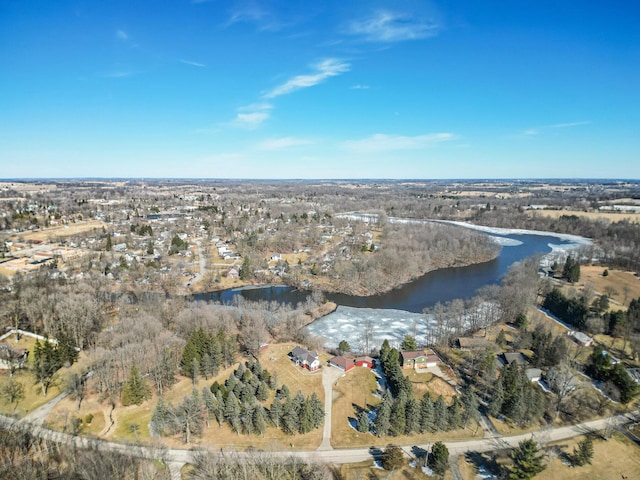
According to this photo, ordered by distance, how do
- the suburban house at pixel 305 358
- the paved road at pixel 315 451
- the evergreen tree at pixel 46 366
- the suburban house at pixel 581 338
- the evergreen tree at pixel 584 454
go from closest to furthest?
the evergreen tree at pixel 584 454 < the paved road at pixel 315 451 < the evergreen tree at pixel 46 366 < the suburban house at pixel 305 358 < the suburban house at pixel 581 338

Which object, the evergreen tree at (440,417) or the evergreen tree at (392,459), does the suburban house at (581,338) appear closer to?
the evergreen tree at (440,417)

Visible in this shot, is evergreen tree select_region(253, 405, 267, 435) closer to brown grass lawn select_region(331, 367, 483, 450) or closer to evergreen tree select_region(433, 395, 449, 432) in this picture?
brown grass lawn select_region(331, 367, 483, 450)

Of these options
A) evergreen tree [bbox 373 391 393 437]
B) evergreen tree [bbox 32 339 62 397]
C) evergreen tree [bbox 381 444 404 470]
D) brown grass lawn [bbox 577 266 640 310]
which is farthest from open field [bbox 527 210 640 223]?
evergreen tree [bbox 32 339 62 397]

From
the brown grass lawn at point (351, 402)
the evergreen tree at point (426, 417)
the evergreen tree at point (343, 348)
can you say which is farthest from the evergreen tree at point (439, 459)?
the evergreen tree at point (343, 348)

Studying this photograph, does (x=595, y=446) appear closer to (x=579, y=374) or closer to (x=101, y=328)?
(x=579, y=374)

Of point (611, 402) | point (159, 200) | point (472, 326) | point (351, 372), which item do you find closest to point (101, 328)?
point (351, 372)

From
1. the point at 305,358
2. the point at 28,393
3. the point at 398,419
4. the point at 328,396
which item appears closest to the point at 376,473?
the point at 398,419
